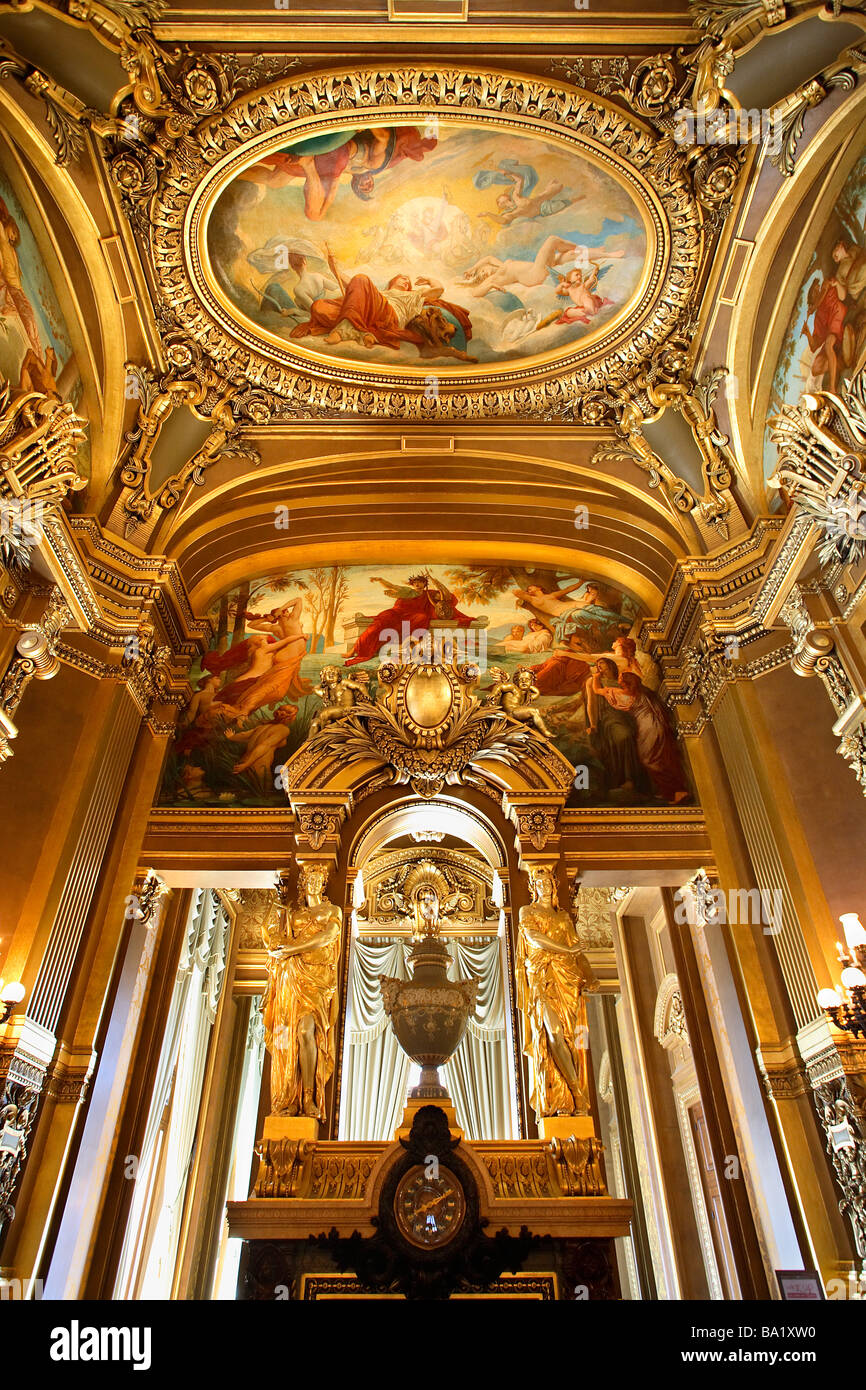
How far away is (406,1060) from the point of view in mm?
13922

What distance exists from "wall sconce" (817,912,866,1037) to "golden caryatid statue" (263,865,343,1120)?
4211 mm

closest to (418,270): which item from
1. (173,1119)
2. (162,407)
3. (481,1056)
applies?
(162,407)

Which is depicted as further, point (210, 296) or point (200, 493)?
point (200, 493)

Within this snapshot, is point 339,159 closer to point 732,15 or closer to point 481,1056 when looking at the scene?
point 732,15

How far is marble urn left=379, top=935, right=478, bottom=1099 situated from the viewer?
7.17m

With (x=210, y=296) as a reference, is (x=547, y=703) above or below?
below

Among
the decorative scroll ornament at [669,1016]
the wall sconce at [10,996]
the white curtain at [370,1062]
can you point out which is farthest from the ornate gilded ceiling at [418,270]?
the white curtain at [370,1062]

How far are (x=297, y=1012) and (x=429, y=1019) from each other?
1381mm

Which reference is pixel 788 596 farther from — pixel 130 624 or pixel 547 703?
pixel 130 624

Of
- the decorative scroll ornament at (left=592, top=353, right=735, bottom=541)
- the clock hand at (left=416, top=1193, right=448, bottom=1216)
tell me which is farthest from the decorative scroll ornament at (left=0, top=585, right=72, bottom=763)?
the decorative scroll ornament at (left=592, top=353, right=735, bottom=541)

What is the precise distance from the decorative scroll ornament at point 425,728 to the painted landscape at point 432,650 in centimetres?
114

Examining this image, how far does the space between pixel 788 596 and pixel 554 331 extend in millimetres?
4522

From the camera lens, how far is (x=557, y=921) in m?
8.41
